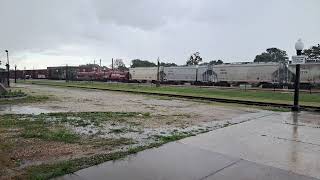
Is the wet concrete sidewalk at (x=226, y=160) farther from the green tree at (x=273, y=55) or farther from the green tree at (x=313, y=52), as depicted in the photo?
the green tree at (x=273, y=55)

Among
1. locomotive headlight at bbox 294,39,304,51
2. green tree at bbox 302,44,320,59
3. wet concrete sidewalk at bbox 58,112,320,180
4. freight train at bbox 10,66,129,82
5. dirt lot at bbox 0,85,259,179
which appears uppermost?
green tree at bbox 302,44,320,59

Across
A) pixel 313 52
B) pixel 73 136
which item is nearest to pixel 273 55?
pixel 313 52

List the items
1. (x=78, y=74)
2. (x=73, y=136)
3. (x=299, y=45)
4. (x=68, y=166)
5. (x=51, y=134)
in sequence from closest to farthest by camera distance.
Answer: (x=68, y=166)
(x=73, y=136)
(x=51, y=134)
(x=299, y=45)
(x=78, y=74)

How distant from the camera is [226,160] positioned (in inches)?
271

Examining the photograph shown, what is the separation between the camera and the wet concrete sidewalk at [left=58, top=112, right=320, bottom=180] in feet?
19.4

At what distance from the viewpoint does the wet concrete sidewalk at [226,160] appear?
5906mm

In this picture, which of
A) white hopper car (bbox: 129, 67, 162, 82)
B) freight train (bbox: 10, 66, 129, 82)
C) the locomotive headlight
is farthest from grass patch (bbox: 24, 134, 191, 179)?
freight train (bbox: 10, 66, 129, 82)

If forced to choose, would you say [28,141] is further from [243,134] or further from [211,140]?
[243,134]

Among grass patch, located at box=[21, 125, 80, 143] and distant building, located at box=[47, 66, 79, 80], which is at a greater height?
distant building, located at box=[47, 66, 79, 80]

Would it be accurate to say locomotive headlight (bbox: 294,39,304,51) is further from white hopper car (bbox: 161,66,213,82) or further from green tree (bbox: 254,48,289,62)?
green tree (bbox: 254,48,289,62)

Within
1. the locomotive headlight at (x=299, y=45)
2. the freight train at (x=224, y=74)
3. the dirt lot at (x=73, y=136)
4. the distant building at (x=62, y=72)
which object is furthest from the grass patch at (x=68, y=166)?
the distant building at (x=62, y=72)

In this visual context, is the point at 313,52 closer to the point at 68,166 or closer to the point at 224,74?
the point at 224,74

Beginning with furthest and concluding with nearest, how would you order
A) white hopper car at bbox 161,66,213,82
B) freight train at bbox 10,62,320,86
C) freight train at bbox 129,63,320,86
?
white hopper car at bbox 161,66,213,82, freight train at bbox 10,62,320,86, freight train at bbox 129,63,320,86

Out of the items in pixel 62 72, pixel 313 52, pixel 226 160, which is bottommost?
pixel 226 160
